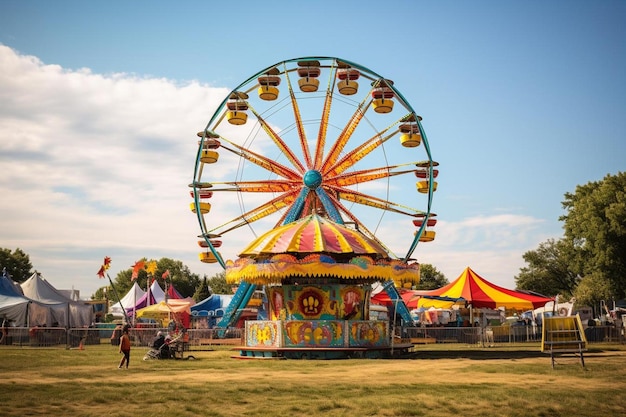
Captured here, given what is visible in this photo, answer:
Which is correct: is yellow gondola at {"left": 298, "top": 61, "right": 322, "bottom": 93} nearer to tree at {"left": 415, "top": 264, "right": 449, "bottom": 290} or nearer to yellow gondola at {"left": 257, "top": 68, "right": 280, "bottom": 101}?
yellow gondola at {"left": 257, "top": 68, "right": 280, "bottom": 101}

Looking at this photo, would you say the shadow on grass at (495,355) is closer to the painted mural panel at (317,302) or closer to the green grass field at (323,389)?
the green grass field at (323,389)

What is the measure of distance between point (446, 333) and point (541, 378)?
2321 cm

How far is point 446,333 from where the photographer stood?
3934 cm

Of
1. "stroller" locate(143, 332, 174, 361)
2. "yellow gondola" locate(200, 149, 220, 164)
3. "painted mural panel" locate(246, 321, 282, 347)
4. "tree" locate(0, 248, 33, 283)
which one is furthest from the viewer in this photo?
"tree" locate(0, 248, 33, 283)

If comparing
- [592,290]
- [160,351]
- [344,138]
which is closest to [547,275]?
[592,290]

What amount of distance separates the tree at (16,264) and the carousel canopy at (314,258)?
7056 centimetres

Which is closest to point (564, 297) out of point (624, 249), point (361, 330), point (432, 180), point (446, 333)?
point (624, 249)

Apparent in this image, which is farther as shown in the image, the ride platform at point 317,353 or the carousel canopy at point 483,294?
the carousel canopy at point 483,294

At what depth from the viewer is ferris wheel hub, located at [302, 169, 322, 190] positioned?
35.1 m

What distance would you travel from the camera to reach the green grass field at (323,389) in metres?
12.0

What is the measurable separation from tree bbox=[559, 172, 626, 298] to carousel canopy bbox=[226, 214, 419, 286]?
27.2m

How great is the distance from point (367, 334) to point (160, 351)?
7.36m

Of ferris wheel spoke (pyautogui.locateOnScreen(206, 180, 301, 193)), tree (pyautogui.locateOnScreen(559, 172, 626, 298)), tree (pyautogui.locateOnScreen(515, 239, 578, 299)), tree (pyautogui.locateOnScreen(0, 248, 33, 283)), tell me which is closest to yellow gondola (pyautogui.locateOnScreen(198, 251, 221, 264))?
ferris wheel spoke (pyautogui.locateOnScreen(206, 180, 301, 193))

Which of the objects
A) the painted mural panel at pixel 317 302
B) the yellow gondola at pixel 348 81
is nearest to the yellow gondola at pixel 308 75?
the yellow gondola at pixel 348 81
